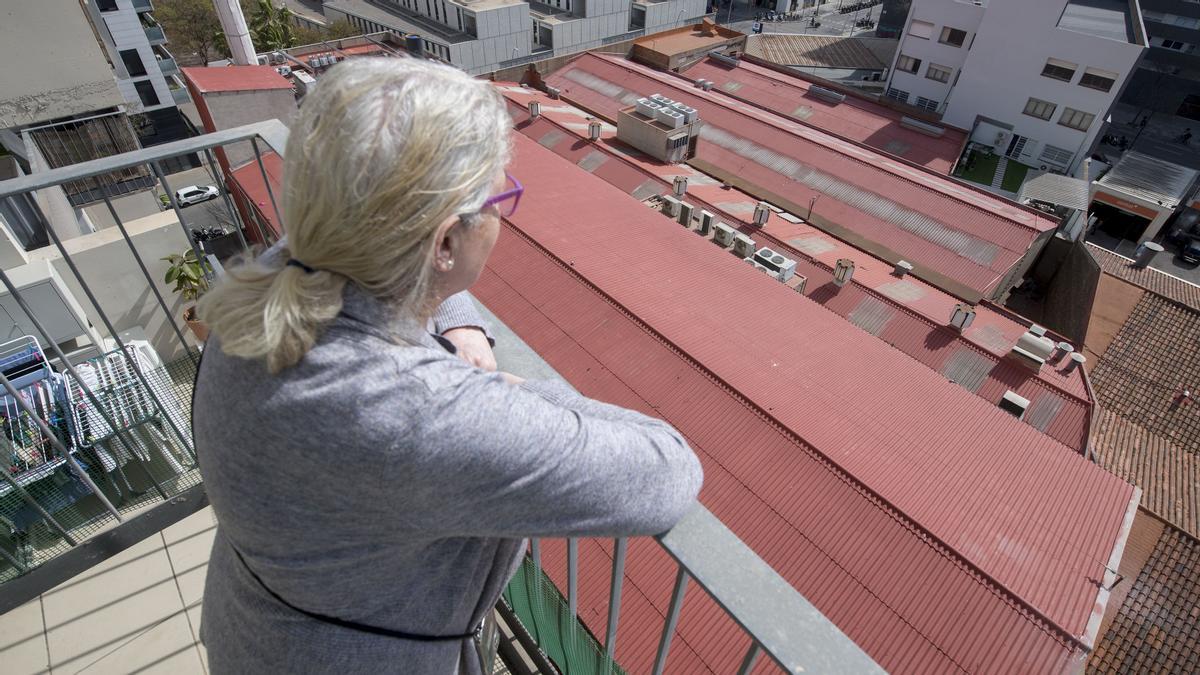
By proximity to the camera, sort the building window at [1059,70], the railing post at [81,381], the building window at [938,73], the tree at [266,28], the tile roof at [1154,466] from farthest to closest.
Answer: the tree at [266,28]
the building window at [938,73]
the building window at [1059,70]
the tile roof at [1154,466]
the railing post at [81,381]

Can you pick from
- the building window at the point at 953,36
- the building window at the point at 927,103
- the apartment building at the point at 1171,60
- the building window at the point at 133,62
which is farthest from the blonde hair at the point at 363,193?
the apartment building at the point at 1171,60

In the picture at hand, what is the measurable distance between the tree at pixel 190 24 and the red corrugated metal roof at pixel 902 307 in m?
22.2

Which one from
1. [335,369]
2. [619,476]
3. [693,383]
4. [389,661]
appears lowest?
[693,383]

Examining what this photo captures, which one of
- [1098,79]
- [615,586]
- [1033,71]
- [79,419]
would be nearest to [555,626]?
[615,586]

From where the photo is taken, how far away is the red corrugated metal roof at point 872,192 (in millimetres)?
15570

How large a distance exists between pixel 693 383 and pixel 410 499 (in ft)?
24.4

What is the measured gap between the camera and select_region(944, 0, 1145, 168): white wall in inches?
789

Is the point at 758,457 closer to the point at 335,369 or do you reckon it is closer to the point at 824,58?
the point at 335,369

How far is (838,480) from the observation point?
23.6ft

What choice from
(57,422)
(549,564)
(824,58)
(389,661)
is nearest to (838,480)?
(549,564)

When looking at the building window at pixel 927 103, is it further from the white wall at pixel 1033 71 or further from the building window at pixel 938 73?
the white wall at pixel 1033 71

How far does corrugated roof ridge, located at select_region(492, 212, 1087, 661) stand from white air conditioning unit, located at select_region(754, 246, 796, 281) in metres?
4.60

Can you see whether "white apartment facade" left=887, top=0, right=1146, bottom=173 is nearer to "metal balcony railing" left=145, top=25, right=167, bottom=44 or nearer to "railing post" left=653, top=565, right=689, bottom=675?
"railing post" left=653, top=565, right=689, bottom=675

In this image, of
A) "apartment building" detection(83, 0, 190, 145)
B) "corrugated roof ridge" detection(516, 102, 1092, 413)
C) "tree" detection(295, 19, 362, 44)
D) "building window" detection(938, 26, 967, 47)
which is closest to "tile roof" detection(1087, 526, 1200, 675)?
"corrugated roof ridge" detection(516, 102, 1092, 413)
